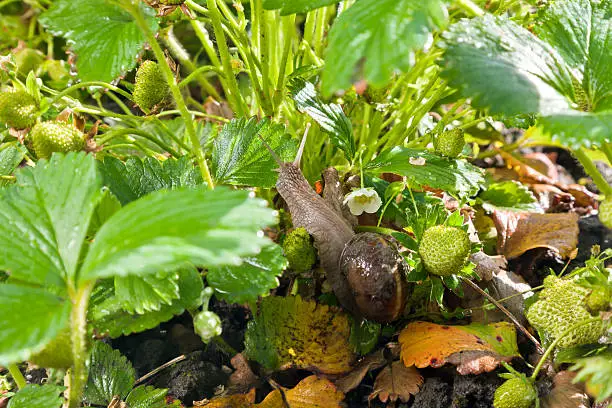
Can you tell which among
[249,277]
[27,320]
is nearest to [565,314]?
[249,277]

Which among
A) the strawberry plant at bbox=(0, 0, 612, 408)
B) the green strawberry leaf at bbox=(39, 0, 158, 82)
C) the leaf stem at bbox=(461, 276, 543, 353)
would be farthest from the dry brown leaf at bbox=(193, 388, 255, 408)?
the green strawberry leaf at bbox=(39, 0, 158, 82)

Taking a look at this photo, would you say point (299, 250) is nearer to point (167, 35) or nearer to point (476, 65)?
point (476, 65)

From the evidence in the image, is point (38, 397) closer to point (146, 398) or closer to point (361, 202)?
point (146, 398)

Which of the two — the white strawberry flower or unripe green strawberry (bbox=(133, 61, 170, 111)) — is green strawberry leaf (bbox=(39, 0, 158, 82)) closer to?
unripe green strawberry (bbox=(133, 61, 170, 111))

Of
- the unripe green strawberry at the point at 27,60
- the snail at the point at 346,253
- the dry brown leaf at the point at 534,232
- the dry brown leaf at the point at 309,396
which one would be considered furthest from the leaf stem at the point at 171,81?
the unripe green strawberry at the point at 27,60

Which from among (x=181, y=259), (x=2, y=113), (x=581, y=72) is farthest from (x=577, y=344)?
(x=2, y=113)

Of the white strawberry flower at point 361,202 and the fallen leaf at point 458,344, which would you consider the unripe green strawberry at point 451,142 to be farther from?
the fallen leaf at point 458,344
